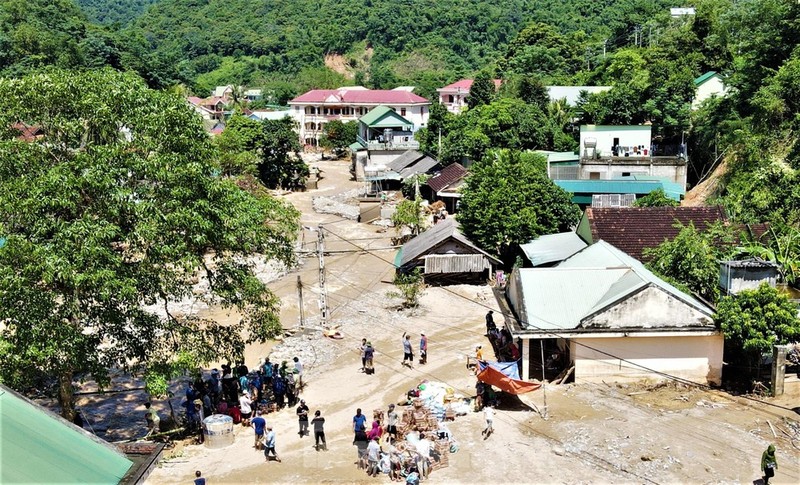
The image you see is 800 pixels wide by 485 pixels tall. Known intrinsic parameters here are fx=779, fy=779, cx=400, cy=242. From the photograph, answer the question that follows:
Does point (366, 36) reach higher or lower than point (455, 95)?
higher

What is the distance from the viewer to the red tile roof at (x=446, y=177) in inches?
1896

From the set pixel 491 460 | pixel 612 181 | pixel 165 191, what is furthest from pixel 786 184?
pixel 165 191

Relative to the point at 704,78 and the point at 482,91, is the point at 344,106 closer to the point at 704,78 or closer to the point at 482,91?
the point at 482,91

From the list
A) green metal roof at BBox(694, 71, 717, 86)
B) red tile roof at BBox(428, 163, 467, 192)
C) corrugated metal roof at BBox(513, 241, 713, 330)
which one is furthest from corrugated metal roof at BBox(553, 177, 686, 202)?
corrugated metal roof at BBox(513, 241, 713, 330)

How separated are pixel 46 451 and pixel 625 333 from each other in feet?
54.9

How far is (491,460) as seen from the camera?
17125 millimetres

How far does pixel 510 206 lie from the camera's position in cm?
3209

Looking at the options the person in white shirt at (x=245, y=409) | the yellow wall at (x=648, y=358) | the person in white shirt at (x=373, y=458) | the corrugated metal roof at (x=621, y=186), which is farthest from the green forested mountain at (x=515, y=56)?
the person in white shirt at (x=245, y=409)

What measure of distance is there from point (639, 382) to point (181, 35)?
140648 millimetres

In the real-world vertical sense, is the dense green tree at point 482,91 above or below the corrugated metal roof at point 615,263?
above

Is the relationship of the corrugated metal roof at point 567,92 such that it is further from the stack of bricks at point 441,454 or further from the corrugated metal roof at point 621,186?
the stack of bricks at point 441,454

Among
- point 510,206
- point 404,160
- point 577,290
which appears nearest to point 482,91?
point 404,160

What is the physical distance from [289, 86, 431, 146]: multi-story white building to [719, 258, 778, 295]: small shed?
60002mm

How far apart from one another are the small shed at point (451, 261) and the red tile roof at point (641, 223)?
14.9 feet
